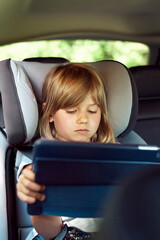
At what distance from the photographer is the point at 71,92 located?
5.51 ft

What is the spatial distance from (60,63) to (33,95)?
0.27 meters

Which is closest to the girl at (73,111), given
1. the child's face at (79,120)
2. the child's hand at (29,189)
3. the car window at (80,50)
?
the child's face at (79,120)

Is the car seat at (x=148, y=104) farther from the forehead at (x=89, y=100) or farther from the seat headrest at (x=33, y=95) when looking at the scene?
the forehead at (x=89, y=100)

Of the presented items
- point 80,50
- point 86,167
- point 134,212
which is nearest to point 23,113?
point 86,167

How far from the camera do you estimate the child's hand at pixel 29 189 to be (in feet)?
3.41

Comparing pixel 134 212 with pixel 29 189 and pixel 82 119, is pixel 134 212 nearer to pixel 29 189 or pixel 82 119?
pixel 29 189

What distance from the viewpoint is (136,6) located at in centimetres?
249

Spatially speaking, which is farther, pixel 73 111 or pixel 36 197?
pixel 73 111

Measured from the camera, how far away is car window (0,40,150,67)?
2.78m

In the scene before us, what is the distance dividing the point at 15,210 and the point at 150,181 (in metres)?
1.17

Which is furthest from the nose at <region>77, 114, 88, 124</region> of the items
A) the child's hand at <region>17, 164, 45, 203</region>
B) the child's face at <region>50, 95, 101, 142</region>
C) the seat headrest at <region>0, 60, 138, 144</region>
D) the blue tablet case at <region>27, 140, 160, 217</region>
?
the blue tablet case at <region>27, 140, 160, 217</region>

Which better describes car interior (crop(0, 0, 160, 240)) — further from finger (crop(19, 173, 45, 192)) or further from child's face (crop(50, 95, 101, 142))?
finger (crop(19, 173, 45, 192))

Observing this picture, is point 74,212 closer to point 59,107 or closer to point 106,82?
point 59,107

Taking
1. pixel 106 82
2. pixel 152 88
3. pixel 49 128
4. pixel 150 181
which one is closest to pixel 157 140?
pixel 152 88
